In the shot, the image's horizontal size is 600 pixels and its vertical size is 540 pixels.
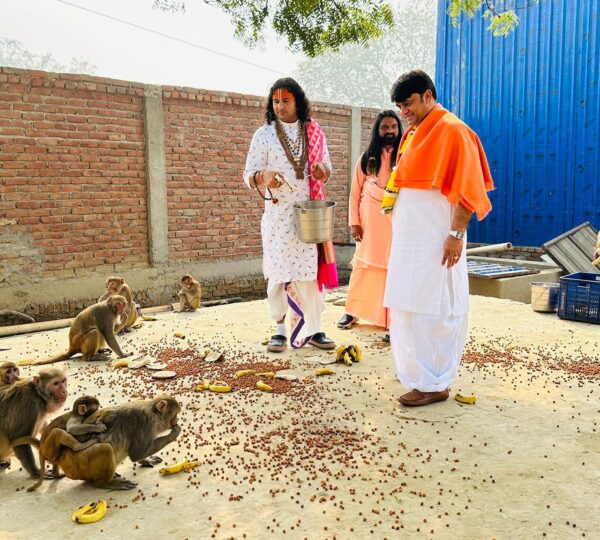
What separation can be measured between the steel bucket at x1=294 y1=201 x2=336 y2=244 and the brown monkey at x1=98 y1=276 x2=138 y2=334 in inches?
91.3

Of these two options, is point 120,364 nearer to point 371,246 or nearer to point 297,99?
point 371,246

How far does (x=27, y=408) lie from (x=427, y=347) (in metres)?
2.64

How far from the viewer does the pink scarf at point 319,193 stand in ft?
19.0

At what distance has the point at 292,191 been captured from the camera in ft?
18.7

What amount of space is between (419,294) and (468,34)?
9.08 meters

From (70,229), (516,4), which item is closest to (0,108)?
(70,229)

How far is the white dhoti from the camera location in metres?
4.20

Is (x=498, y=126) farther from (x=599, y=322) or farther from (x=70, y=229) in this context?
(x=70, y=229)

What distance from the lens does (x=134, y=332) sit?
7.00 metres

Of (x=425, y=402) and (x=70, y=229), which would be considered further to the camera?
(x=70, y=229)

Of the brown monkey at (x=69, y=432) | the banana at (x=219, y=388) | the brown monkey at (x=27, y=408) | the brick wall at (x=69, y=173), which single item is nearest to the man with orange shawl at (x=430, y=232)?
the banana at (x=219, y=388)

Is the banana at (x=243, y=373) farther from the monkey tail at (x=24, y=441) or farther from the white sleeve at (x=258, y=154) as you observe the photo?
the monkey tail at (x=24, y=441)

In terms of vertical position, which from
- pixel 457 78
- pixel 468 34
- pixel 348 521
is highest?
pixel 468 34

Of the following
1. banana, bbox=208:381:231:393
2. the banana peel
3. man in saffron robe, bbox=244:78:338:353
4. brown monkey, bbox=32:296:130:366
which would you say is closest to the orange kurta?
man in saffron robe, bbox=244:78:338:353
